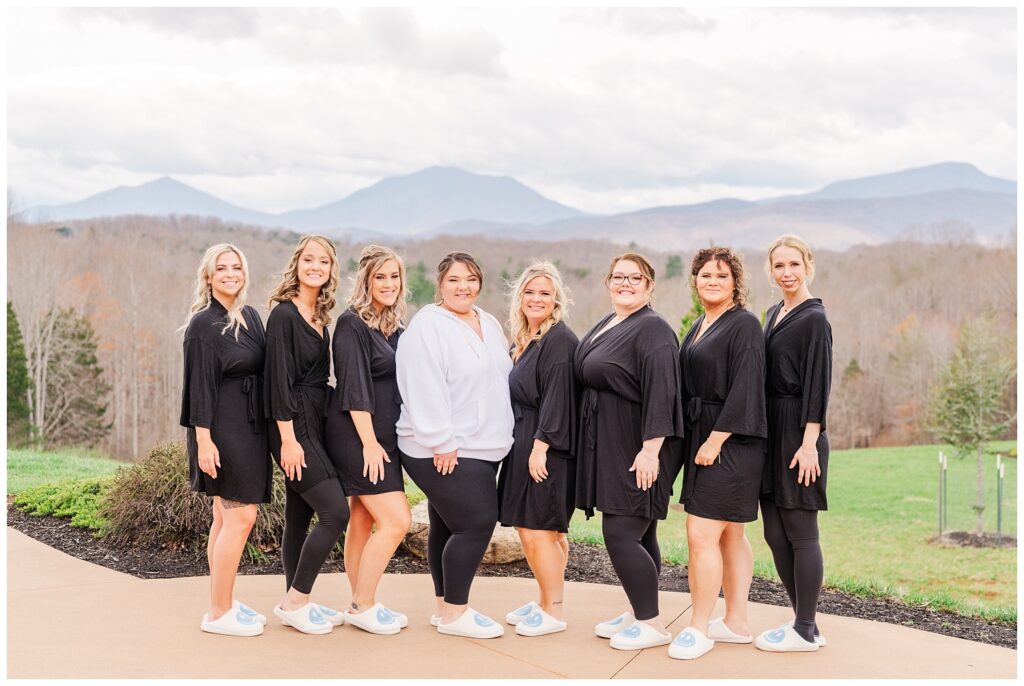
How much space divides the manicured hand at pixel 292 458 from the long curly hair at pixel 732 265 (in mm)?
2230

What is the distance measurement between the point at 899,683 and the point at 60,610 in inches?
183

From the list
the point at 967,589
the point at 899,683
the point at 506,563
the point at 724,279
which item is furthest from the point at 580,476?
the point at 967,589

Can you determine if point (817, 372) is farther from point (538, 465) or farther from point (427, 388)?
point (427, 388)

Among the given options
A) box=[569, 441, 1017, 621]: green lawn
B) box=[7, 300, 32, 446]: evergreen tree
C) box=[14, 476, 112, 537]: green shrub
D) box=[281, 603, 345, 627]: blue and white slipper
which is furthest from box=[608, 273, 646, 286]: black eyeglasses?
box=[7, 300, 32, 446]: evergreen tree

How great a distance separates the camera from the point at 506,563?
7555 mm

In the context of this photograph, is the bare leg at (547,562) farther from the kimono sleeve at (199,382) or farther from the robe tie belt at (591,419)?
→ the kimono sleeve at (199,382)

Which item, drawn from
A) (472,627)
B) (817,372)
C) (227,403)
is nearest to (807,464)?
(817,372)

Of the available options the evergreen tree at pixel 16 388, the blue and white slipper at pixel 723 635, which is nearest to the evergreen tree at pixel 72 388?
the evergreen tree at pixel 16 388

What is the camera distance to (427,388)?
5.10 meters

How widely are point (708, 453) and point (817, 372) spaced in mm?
682

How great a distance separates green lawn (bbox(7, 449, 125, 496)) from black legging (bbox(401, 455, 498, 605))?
24.7 ft

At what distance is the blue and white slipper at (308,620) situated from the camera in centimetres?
520

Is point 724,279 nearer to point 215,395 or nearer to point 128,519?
point 215,395

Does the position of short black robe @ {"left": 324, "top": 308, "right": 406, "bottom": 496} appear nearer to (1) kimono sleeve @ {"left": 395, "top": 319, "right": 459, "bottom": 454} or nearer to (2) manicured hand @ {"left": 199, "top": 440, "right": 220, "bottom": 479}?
(1) kimono sleeve @ {"left": 395, "top": 319, "right": 459, "bottom": 454}
